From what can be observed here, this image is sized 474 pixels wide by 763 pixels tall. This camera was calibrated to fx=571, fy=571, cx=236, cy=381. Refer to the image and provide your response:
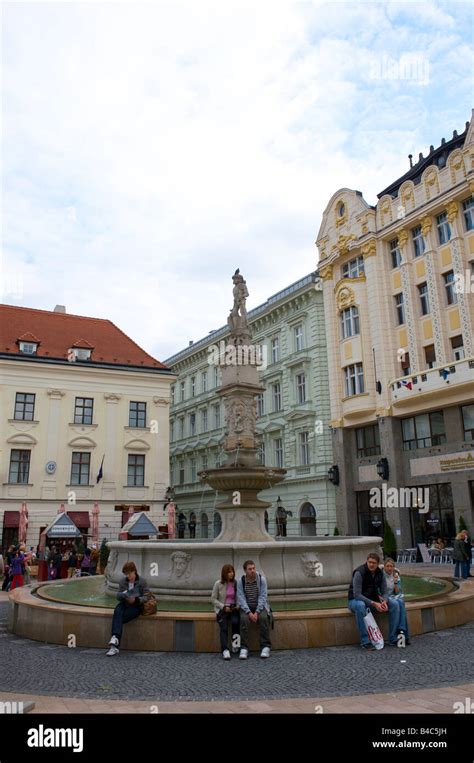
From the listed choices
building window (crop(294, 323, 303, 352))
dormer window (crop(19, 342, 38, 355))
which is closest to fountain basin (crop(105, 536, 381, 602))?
building window (crop(294, 323, 303, 352))

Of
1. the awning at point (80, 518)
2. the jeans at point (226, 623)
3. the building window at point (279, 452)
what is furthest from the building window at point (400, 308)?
the jeans at point (226, 623)

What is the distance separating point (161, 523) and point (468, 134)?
28955mm

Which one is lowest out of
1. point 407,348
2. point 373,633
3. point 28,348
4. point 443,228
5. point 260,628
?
point 373,633

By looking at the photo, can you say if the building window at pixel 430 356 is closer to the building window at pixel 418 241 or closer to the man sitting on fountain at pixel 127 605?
the building window at pixel 418 241

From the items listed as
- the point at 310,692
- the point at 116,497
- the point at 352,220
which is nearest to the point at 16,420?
the point at 116,497

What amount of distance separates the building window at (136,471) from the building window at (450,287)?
21.5 m

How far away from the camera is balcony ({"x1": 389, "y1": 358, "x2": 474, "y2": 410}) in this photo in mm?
27328

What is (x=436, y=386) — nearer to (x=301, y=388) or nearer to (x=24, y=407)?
(x=301, y=388)

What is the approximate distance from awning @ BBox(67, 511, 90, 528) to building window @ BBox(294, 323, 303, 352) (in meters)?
17.6

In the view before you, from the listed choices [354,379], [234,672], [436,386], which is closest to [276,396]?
[354,379]

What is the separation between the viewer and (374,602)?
8.88m

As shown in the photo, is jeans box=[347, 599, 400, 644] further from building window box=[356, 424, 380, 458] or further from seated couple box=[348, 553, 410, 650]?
building window box=[356, 424, 380, 458]

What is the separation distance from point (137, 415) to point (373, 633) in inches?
1242

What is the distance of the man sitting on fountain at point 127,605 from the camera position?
8680mm
